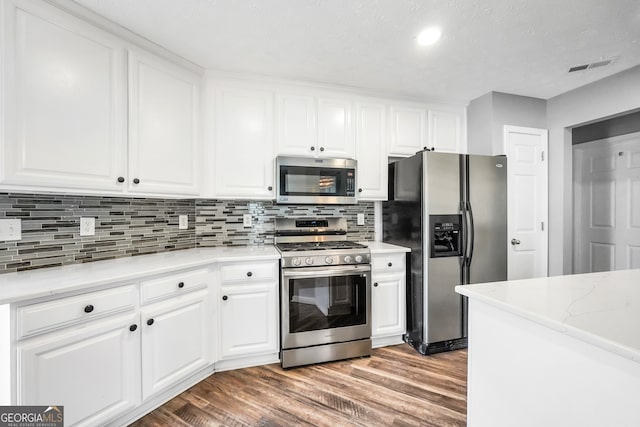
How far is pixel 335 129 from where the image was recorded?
2598 mm

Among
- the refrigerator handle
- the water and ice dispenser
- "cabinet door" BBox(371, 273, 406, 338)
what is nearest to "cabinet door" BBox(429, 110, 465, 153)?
the refrigerator handle

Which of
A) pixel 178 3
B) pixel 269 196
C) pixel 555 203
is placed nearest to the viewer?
pixel 178 3

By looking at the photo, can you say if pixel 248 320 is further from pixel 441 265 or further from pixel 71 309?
pixel 441 265

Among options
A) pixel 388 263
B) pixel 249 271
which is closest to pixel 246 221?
pixel 249 271

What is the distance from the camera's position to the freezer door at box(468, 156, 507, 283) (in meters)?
2.41

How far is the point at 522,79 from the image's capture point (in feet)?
8.04

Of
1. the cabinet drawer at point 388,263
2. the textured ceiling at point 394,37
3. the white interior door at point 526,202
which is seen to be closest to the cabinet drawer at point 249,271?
the cabinet drawer at point 388,263

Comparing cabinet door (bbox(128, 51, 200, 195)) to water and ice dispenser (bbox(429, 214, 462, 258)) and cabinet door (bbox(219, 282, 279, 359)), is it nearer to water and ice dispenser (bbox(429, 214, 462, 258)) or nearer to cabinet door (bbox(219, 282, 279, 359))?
cabinet door (bbox(219, 282, 279, 359))

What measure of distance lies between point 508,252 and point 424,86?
189 centimetres

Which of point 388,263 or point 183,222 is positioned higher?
point 183,222

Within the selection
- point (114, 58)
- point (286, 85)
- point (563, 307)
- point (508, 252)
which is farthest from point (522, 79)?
point (114, 58)

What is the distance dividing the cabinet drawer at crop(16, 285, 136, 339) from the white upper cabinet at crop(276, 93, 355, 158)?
5.26ft

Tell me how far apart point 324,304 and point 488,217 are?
5.56ft

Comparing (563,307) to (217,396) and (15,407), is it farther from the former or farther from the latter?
(15,407)
